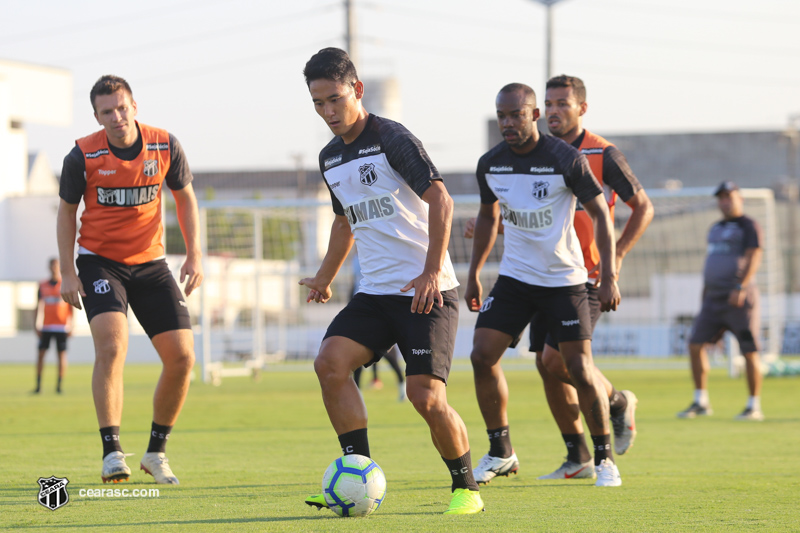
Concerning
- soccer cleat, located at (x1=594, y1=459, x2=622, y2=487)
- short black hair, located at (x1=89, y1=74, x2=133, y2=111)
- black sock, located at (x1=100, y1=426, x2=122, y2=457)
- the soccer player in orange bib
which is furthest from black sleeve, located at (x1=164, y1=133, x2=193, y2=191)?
soccer cleat, located at (x1=594, y1=459, x2=622, y2=487)

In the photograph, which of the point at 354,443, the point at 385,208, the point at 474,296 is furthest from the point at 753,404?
the point at 385,208

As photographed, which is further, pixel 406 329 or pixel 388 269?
pixel 388 269

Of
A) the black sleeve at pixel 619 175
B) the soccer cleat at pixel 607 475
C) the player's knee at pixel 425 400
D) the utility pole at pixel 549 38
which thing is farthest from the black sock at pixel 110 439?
the utility pole at pixel 549 38

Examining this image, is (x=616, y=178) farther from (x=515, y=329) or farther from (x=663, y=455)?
(x=663, y=455)

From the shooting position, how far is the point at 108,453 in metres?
6.02

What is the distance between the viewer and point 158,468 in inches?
242

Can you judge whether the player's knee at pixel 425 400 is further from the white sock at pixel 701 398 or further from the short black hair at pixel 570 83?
Answer: the white sock at pixel 701 398

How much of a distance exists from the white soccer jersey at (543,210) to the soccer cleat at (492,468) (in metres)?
1.11

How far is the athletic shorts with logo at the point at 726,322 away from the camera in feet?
38.1

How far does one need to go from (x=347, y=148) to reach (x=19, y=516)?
92.6 inches

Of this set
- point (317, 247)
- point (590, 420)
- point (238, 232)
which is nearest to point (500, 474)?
point (590, 420)

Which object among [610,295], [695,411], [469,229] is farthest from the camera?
[695,411]

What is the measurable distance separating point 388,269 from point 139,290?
2008 mm

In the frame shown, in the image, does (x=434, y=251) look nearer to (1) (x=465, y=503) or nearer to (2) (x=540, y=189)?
(1) (x=465, y=503)
